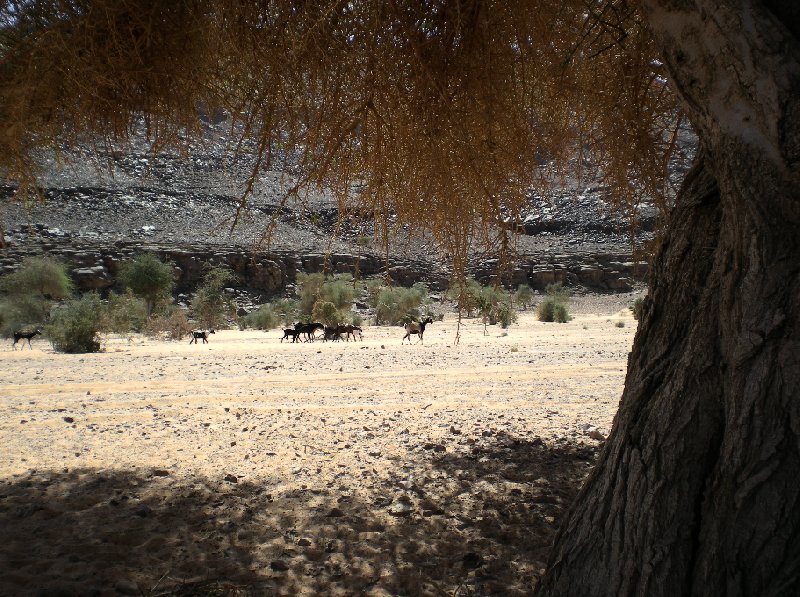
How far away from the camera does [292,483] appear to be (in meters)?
4.65

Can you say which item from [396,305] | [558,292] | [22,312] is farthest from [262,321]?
[558,292]

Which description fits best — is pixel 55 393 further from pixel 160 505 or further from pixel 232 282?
pixel 232 282

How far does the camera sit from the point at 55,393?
9.09 meters

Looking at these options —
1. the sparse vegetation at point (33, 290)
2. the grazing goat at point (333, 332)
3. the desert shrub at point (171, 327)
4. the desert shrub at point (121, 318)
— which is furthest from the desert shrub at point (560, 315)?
the sparse vegetation at point (33, 290)

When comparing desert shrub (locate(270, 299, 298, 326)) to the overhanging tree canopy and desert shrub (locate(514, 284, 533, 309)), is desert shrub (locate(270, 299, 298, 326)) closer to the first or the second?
desert shrub (locate(514, 284, 533, 309))

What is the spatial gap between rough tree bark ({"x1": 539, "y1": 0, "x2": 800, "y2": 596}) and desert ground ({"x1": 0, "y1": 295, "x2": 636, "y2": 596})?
1.08 meters

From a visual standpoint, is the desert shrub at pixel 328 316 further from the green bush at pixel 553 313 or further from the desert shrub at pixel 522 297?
the desert shrub at pixel 522 297

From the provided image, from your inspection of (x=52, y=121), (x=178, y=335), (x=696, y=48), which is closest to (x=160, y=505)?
(x=52, y=121)

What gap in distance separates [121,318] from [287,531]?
24.0m

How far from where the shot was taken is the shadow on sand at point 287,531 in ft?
10.3

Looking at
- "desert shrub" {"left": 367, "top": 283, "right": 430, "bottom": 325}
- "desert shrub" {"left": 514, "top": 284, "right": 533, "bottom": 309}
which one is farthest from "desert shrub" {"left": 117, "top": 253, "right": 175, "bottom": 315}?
"desert shrub" {"left": 514, "top": 284, "right": 533, "bottom": 309}

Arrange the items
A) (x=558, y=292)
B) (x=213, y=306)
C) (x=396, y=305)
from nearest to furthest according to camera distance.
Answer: (x=396, y=305) → (x=213, y=306) → (x=558, y=292)

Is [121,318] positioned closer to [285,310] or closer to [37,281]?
[37,281]

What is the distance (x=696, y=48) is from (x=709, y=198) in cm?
57
